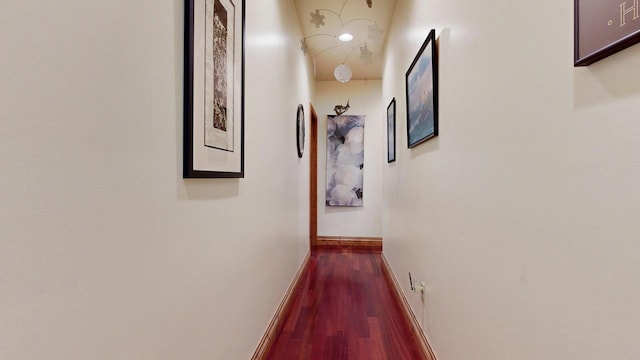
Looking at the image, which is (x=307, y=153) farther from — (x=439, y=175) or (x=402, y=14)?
(x=439, y=175)

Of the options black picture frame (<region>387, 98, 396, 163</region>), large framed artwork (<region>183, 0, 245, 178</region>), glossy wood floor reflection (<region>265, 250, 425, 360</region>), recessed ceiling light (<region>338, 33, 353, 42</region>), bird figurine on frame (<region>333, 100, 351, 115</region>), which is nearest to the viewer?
large framed artwork (<region>183, 0, 245, 178</region>)

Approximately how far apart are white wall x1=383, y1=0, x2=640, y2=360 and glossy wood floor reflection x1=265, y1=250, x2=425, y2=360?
517 millimetres

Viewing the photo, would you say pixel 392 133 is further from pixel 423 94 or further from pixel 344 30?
pixel 423 94

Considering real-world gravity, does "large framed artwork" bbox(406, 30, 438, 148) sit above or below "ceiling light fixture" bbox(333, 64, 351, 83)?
below

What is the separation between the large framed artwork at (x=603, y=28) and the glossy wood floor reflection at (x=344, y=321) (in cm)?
180

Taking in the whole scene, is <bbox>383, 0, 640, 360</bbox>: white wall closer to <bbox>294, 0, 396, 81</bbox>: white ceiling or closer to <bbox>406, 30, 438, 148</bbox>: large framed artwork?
<bbox>406, 30, 438, 148</bbox>: large framed artwork

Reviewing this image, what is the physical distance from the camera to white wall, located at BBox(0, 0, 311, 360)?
504 millimetres

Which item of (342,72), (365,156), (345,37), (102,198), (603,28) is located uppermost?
(345,37)

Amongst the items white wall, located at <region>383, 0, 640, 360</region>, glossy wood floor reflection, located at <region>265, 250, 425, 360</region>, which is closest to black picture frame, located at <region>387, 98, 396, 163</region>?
glossy wood floor reflection, located at <region>265, 250, 425, 360</region>

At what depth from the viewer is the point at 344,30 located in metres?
3.48

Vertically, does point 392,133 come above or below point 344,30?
below

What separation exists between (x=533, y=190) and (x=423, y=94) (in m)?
1.21

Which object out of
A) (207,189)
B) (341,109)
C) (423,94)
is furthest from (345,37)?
(207,189)

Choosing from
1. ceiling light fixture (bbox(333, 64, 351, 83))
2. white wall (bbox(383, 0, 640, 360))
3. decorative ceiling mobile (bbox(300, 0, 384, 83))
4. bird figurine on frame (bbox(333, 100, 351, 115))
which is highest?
decorative ceiling mobile (bbox(300, 0, 384, 83))
